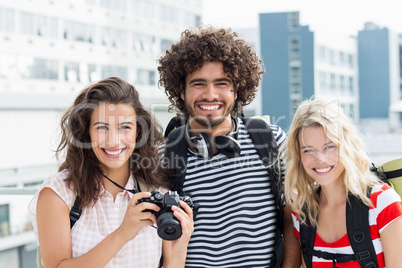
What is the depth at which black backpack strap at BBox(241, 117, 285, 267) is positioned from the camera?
6.56 feet

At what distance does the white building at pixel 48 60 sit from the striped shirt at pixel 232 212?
19.3 m

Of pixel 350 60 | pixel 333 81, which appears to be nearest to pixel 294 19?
pixel 333 81

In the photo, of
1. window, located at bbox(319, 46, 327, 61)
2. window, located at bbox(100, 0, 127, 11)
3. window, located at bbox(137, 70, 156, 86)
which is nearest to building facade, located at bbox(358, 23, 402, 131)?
window, located at bbox(319, 46, 327, 61)

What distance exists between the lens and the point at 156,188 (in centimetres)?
194

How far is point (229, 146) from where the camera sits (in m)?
2.06

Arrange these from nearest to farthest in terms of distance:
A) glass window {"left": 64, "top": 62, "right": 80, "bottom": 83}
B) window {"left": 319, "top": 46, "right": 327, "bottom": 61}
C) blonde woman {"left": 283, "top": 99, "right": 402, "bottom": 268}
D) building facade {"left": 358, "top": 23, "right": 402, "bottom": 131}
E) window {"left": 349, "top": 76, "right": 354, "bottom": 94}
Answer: blonde woman {"left": 283, "top": 99, "right": 402, "bottom": 268}, glass window {"left": 64, "top": 62, "right": 80, "bottom": 83}, window {"left": 319, "top": 46, "right": 327, "bottom": 61}, window {"left": 349, "top": 76, "right": 354, "bottom": 94}, building facade {"left": 358, "top": 23, "right": 402, "bottom": 131}

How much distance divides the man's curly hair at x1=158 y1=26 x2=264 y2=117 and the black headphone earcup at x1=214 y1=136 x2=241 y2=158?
0.24 meters

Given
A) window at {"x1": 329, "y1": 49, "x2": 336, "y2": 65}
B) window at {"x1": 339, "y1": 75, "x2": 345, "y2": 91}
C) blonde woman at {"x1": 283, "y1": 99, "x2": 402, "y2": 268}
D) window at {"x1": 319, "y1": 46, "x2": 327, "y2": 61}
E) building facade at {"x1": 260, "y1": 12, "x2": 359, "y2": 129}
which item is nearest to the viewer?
blonde woman at {"x1": 283, "y1": 99, "x2": 402, "y2": 268}

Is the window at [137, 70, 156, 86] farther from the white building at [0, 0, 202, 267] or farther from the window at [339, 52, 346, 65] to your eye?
the window at [339, 52, 346, 65]

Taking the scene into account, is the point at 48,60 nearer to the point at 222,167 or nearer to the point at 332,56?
the point at 222,167

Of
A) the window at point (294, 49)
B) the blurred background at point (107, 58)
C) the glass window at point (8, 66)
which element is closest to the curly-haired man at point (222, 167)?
the blurred background at point (107, 58)

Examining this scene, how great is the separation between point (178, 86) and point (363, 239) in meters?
1.20

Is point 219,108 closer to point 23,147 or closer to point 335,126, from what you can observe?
point 335,126

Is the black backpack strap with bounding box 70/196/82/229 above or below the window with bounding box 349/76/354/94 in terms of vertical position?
below
